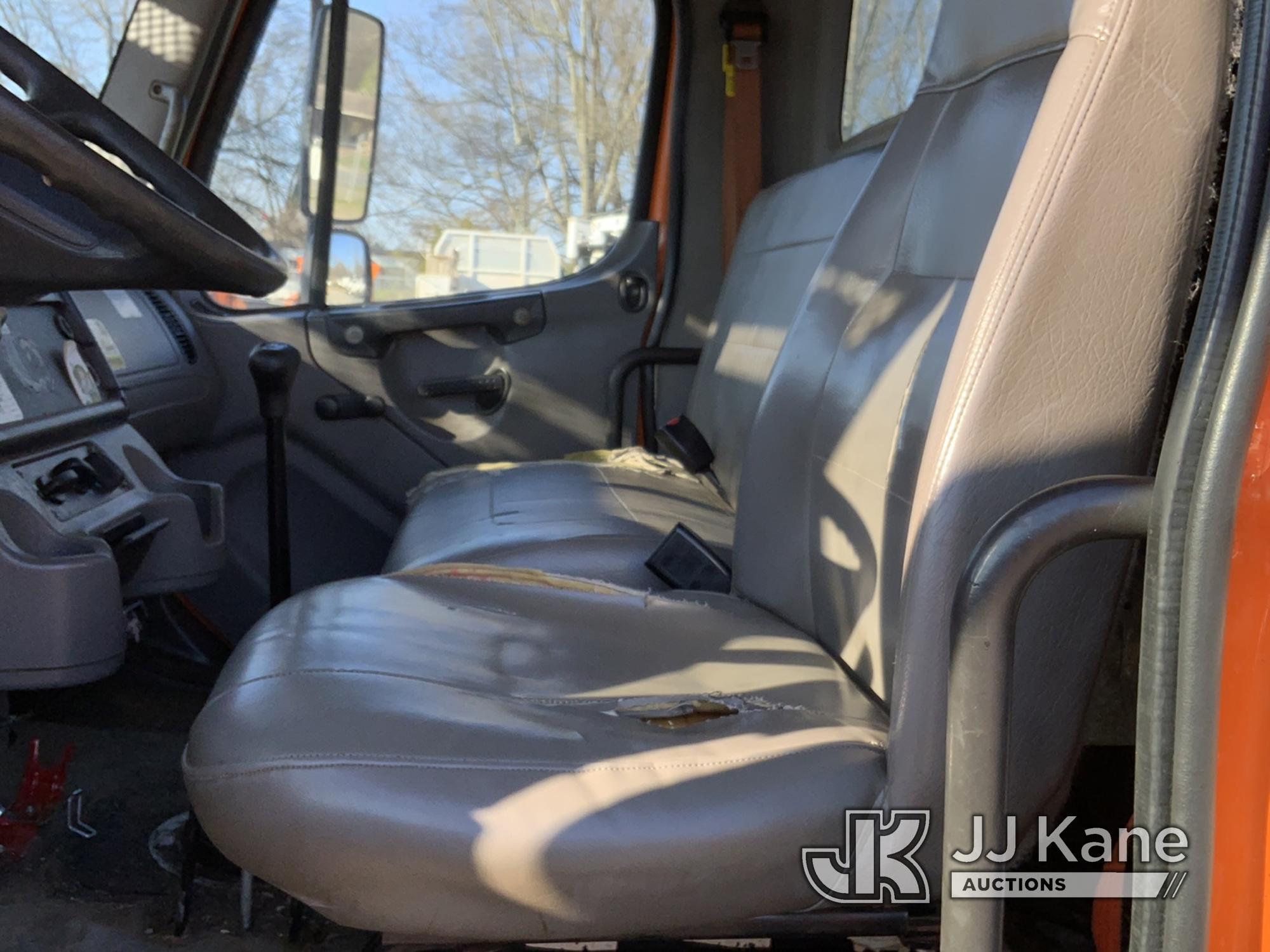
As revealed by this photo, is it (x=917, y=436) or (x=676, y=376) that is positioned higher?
(x=676, y=376)

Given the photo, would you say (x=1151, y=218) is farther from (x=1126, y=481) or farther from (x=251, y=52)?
(x=251, y=52)

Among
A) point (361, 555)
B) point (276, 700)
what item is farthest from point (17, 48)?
point (361, 555)

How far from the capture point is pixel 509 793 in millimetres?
816

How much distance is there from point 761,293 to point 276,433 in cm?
85

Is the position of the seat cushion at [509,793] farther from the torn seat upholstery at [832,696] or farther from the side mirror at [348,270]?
the side mirror at [348,270]

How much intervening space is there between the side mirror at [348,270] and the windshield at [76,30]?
48 cm

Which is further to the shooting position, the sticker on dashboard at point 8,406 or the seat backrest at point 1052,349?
the sticker on dashboard at point 8,406

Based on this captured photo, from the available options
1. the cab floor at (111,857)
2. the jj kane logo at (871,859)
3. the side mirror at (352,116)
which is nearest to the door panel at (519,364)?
the side mirror at (352,116)

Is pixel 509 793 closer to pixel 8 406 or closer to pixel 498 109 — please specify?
pixel 8 406

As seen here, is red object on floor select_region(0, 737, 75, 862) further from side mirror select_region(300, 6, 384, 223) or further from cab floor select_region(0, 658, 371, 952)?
side mirror select_region(300, 6, 384, 223)

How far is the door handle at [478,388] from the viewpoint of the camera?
2447 mm

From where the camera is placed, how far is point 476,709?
0.92 m

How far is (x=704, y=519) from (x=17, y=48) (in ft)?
3.59

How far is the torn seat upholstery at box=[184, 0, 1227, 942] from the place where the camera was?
0.81 metres
